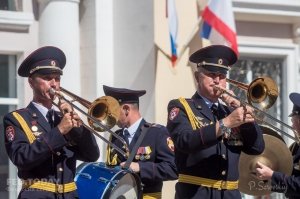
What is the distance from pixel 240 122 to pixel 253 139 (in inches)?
13.9

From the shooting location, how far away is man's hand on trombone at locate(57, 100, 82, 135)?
6262 mm

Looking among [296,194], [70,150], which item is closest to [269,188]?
[296,194]

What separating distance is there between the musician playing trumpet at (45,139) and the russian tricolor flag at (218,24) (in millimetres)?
3528

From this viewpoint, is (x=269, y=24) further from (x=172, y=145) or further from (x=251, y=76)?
(x=172, y=145)

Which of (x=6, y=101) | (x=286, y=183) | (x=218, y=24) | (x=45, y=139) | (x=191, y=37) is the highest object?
(x=218, y=24)

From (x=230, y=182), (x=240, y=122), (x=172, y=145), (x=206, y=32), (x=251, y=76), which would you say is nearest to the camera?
(x=240, y=122)

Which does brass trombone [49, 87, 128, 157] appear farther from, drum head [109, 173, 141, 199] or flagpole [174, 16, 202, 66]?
flagpole [174, 16, 202, 66]

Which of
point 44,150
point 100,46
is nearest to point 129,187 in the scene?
point 44,150

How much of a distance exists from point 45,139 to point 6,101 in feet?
11.8

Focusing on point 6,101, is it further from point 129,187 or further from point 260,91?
point 260,91

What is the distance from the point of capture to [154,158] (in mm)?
7699

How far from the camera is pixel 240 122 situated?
21.7 ft

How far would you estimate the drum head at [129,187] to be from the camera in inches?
283

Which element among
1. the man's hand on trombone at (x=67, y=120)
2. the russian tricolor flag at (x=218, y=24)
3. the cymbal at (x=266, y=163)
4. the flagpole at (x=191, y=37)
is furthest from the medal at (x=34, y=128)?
the russian tricolor flag at (x=218, y=24)
